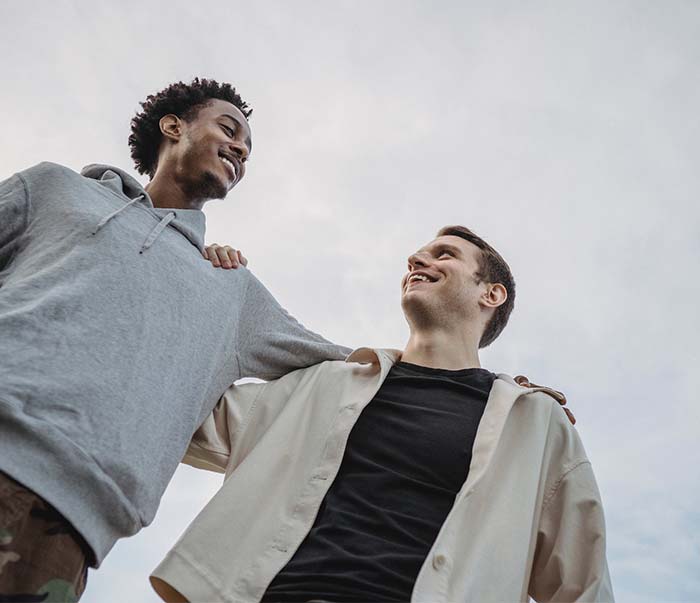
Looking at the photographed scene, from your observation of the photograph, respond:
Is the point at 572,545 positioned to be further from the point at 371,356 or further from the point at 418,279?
the point at 418,279

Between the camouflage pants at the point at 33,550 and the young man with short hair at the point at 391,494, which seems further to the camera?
the young man with short hair at the point at 391,494

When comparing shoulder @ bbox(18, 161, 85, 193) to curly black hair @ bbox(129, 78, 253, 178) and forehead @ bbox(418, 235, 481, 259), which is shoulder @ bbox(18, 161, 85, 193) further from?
forehead @ bbox(418, 235, 481, 259)

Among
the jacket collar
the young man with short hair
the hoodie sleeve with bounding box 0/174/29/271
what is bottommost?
the young man with short hair

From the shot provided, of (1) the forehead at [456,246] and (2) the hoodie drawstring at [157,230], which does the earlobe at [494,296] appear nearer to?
(1) the forehead at [456,246]

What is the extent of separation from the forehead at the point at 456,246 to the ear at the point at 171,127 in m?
1.47

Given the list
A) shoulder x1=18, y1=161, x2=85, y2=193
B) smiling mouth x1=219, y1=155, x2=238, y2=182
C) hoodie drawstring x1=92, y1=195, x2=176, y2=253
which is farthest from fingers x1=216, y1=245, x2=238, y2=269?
shoulder x1=18, y1=161, x2=85, y2=193

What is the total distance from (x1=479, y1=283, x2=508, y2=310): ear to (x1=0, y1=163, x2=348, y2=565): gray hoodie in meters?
1.12

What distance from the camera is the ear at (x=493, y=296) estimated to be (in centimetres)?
440

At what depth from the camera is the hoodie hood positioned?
3.41 m

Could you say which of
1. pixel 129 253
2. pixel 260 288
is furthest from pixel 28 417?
pixel 260 288

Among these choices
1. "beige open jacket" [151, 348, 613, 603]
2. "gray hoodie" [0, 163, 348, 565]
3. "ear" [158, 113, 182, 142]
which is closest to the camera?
"gray hoodie" [0, 163, 348, 565]

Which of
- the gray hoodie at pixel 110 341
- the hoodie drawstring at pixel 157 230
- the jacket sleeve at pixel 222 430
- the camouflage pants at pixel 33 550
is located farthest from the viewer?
the jacket sleeve at pixel 222 430

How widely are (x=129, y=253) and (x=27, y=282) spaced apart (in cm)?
43

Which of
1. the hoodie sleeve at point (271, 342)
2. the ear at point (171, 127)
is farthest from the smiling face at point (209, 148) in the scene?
the hoodie sleeve at point (271, 342)
